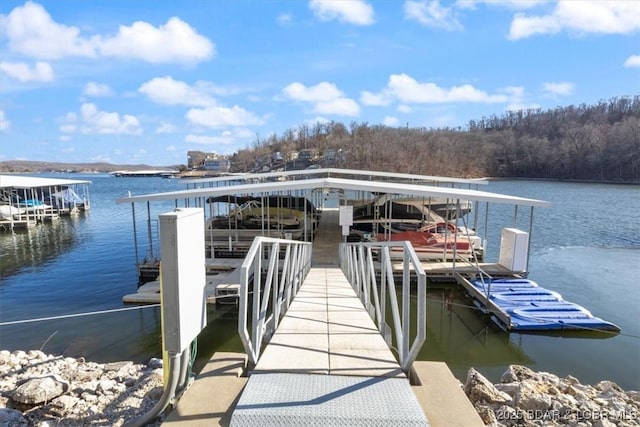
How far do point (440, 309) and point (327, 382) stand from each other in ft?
24.9

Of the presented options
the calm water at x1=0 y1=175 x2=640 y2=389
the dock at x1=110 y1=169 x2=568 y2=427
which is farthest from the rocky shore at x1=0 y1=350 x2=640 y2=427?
the calm water at x1=0 y1=175 x2=640 y2=389

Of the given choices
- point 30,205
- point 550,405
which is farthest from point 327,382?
point 30,205

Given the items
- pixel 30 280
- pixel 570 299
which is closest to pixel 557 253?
pixel 570 299

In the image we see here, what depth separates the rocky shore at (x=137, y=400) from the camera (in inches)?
132

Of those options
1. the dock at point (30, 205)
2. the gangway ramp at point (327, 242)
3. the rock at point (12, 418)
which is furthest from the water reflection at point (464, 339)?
the dock at point (30, 205)

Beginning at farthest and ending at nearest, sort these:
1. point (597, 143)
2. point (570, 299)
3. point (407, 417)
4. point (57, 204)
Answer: point (597, 143) → point (57, 204) → point (570, 299) → point (407, 417)

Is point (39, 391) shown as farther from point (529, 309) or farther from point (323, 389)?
point (529, 309)

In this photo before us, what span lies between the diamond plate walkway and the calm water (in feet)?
13.6

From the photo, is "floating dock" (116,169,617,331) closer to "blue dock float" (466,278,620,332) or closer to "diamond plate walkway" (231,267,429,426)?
"blue dock float" (466,278,620,332)

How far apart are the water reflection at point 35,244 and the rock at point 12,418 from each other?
1282 cm

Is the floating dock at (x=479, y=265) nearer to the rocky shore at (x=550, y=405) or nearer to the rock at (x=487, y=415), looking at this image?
the rocky shore at (x=550, y=405)

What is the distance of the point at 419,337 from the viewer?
256 centimetres

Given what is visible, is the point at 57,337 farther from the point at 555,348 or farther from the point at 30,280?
the point at 555,348

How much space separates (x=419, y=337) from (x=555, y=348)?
6381mm
